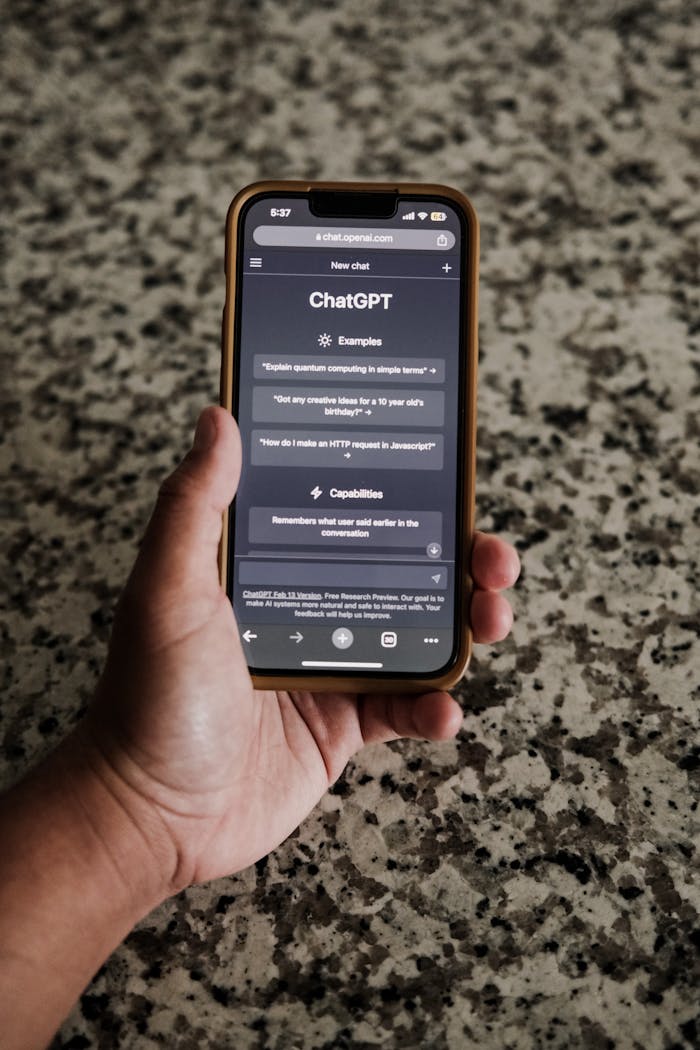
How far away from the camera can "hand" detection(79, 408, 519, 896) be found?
1.83 ft

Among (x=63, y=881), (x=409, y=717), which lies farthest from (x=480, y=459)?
(x=63, y=881)

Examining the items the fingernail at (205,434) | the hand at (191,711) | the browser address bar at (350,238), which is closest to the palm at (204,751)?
the hand at (191,711)

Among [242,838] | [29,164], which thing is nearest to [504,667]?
[242,838]

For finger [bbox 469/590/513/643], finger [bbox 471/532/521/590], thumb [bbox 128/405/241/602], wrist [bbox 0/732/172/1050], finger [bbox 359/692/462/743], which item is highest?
thumb [bbox 128/405/241/602]

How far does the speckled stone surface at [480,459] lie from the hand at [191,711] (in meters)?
0.04

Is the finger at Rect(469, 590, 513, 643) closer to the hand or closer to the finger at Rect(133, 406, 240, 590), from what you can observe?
the hand

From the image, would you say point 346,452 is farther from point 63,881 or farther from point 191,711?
point 63,881

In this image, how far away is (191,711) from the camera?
1.84 feet

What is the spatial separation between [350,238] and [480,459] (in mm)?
219

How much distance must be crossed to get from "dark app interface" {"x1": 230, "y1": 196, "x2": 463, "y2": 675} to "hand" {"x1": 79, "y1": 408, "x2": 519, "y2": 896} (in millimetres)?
51

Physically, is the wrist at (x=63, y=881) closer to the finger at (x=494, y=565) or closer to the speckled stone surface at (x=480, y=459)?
the speckled stone surface at (x=480, y=459)

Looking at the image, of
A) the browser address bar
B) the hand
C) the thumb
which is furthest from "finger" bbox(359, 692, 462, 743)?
the browser address bar

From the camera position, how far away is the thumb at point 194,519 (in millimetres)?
560

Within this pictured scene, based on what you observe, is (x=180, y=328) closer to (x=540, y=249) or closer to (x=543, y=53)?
(x=540, y=249)
